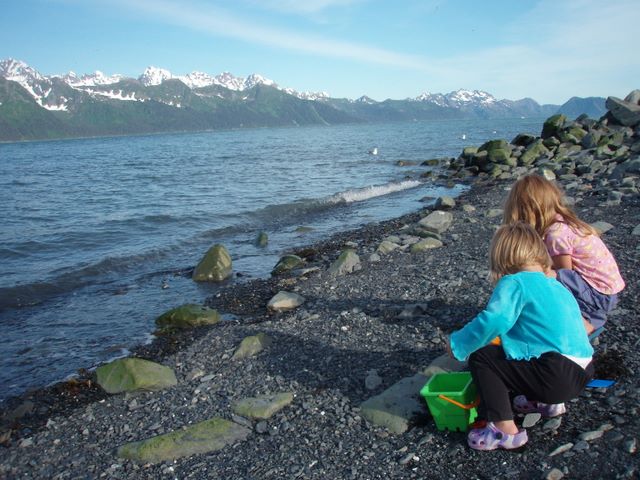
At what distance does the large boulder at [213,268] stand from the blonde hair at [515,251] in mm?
9854

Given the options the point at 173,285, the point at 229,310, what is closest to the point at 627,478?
the point at 229,310

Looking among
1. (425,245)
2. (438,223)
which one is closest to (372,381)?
(425,245)

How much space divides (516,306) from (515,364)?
532 mm

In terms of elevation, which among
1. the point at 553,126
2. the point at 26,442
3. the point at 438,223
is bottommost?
the point at 26,442

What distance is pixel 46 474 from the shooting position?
5461mm

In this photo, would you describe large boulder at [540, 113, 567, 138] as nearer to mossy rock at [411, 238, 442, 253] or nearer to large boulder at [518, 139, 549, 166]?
large boulder at [518, 139, 549, 166]

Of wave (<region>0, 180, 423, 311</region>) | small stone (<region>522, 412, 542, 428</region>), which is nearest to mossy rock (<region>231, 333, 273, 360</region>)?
small stone (<region>522, 412, 542, 428</region>)

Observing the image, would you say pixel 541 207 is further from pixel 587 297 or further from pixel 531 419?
pixel 531 419

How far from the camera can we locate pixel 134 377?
713 cm

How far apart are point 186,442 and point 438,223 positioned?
1151 cm

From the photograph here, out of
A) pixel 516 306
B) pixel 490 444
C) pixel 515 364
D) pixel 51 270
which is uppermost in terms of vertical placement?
pixel 516 306

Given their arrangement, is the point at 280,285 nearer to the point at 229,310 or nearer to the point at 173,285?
the point at 229,310

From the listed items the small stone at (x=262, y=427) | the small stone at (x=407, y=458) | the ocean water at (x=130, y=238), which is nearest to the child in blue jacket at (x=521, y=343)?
the small stone at (x=407, y=458)

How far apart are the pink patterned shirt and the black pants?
4.63ft
